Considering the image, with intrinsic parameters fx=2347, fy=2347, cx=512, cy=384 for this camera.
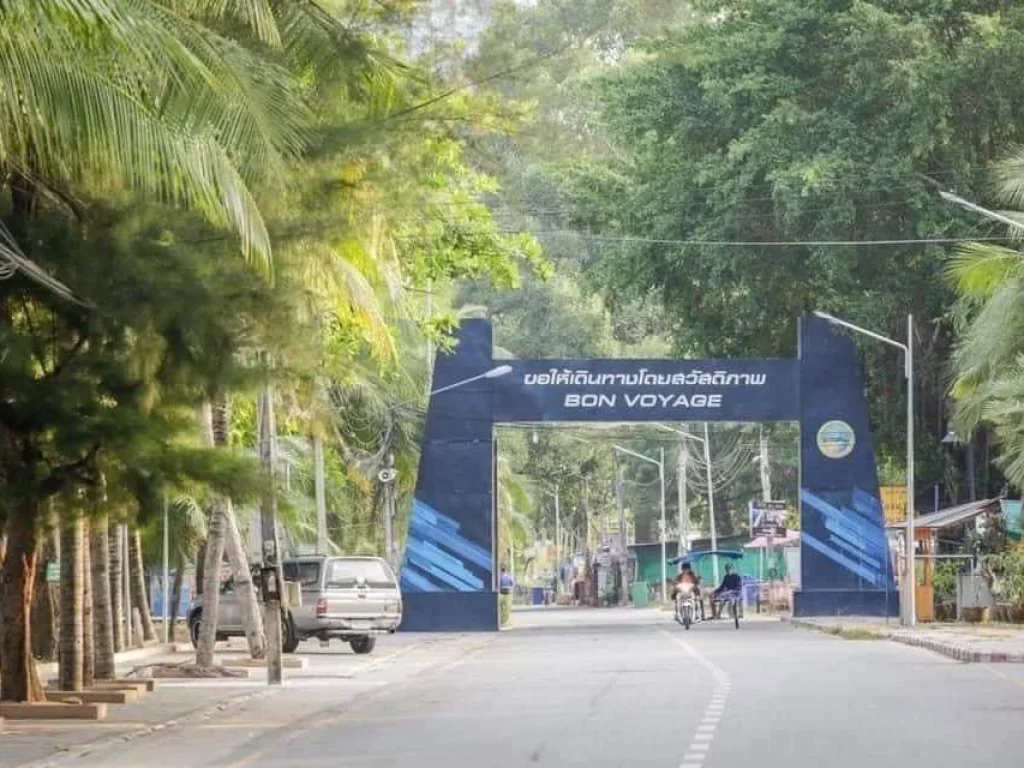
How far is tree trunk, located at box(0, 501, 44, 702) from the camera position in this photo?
22125 millimetres

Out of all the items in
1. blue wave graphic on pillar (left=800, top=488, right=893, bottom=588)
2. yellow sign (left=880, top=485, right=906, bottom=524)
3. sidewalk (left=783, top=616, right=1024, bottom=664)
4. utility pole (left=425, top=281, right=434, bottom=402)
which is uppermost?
utility pole (left=425, top=281, right=434, bottom=402)

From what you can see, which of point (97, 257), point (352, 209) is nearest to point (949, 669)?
point (352, 209)

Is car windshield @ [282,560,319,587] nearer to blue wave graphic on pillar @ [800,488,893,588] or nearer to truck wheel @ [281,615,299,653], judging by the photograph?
truck wheel @ [281,615,299,653]

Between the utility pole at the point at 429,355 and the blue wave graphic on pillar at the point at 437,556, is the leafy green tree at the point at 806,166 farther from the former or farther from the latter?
the blue wave graphic on pillar at the point at 437,556

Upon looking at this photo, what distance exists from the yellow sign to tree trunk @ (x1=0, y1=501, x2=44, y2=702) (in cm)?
3694

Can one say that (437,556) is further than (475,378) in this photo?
Yes

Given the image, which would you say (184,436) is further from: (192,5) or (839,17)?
(839,17)

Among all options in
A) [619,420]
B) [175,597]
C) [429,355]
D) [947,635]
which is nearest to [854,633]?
[947,635]

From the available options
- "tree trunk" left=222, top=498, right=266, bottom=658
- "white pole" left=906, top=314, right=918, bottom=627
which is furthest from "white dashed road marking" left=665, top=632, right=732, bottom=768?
"white pole" left=906, top=314, right=918, bottom=627

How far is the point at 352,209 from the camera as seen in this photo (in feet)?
68.3

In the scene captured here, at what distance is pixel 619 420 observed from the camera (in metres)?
54.8

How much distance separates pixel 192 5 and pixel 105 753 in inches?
241

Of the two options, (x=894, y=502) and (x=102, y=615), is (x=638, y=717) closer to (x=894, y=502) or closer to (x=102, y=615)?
(x=102, y=615)

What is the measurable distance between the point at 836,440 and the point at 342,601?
17.4m
